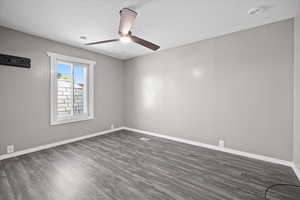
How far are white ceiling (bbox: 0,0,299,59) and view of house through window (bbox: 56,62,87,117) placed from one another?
2.81ft

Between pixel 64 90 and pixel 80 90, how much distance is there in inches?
17.6

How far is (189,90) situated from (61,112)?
346cm

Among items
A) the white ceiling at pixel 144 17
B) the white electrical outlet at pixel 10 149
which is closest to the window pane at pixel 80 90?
the white ceiling at pixel 144 17

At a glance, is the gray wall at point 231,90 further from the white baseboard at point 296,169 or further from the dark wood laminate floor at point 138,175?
the dark wood laminate floor at point 138,175

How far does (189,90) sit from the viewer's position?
3.59 meters

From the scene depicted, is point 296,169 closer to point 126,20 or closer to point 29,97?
point 126,20

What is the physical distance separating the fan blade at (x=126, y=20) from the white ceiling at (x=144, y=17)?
0.10m

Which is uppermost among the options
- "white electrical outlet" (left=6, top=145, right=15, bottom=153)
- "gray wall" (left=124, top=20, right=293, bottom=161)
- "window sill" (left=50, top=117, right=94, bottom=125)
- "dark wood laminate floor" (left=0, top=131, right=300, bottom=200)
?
"gray wall" (left=124, top=20, right=293, bottom=161)

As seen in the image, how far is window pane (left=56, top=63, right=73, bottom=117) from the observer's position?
3598mm

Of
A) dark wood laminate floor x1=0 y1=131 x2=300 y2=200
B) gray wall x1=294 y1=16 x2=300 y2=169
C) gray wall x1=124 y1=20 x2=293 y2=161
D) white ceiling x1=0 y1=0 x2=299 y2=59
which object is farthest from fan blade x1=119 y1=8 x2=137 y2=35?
gray wall x1=294 y1=16 x2=300 y2=169

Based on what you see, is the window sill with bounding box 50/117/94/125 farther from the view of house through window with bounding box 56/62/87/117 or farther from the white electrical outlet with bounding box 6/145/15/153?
the white electrical outlet with bounding box 6/145/15/153

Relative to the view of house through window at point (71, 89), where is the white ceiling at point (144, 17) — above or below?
above

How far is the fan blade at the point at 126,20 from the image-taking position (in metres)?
1.89

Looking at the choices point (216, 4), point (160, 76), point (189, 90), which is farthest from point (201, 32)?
point (160, 76)
